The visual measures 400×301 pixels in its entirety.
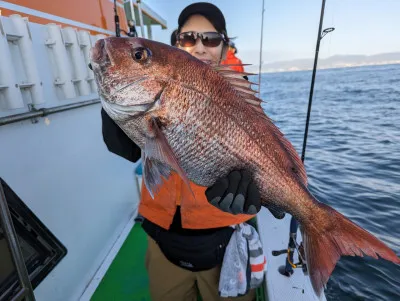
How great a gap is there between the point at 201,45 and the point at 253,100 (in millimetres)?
1027

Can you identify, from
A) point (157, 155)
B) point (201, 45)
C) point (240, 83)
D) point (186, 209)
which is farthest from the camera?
point (201, 45)

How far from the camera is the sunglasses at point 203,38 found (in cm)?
232

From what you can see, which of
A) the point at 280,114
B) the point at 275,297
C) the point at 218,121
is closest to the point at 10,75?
the point at 218,121

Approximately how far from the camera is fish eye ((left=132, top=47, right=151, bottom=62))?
1326mm

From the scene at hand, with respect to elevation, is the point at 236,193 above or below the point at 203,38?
below

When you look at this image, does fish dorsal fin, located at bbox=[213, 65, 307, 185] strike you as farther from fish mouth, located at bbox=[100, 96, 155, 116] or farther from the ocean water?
the ocean water

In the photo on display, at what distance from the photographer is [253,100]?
1554 millimetres

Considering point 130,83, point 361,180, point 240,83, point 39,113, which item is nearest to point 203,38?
point 240,83

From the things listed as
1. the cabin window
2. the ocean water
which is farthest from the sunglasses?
the ocean water

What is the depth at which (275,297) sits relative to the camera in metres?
2.17

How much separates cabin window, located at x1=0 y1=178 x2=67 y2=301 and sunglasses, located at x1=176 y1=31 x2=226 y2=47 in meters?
1.77

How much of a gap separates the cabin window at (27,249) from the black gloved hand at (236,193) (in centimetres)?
91

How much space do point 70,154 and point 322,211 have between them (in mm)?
2530

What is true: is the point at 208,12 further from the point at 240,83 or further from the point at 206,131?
the point at 206,131
